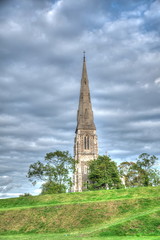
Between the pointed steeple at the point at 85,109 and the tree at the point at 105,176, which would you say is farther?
the pointed steeple at the point at 85,109

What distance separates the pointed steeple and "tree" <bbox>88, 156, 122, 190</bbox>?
76.2 ft

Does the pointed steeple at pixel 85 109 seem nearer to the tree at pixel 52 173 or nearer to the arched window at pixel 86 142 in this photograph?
the arched window at pixel 86 142

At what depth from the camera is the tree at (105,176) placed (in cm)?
6944

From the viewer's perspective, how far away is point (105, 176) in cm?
7056

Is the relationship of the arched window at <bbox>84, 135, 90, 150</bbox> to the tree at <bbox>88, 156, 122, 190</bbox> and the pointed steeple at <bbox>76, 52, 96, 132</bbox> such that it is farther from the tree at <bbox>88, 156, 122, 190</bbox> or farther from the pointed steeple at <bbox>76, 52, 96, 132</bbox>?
the tree at <bbox>88, 156, 122, 190</bbox>

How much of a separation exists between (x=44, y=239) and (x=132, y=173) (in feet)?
166

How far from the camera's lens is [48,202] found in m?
33.5

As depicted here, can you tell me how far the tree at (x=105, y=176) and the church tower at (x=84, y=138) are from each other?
1101 centimetres

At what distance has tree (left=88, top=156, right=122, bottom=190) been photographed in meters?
69.4

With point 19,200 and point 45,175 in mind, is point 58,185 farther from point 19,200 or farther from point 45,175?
point 19,200

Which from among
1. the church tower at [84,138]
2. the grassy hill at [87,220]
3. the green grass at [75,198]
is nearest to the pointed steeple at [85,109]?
the church tower at [84,138]

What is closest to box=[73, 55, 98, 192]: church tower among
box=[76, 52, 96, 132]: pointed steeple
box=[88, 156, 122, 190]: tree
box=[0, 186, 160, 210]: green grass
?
box=[76, 52, 96, 132]: pointed steeple

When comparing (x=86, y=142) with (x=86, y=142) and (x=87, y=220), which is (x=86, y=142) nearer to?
(x=86, y=142)

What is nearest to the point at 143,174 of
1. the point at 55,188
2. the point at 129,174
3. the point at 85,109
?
the point at 129,174
